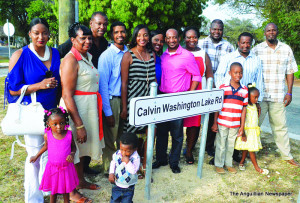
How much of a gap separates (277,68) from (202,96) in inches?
67.4

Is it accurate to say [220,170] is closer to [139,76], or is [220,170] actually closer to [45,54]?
[139,76]

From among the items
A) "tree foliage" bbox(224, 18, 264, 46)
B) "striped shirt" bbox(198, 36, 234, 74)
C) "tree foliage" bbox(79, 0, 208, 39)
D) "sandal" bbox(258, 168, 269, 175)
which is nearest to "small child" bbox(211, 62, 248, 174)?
"sandal" bbox(258, 168, 269, 175)

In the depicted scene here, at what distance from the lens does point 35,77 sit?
2.50 metres

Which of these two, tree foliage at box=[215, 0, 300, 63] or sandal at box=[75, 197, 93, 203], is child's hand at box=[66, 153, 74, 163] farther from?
tree foliage at box=[215, 0, 300, 63]

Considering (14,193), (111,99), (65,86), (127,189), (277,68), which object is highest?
(277,68)

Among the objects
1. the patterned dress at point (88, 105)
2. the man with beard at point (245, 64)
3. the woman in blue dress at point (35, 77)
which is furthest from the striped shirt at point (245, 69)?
the woman in blue dress at point (35, 77)

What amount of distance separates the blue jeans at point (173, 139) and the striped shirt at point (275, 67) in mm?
1657

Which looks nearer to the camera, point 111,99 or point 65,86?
point 65,86

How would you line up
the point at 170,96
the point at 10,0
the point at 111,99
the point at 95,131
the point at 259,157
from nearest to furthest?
the point at 170,96, the point at 95,131, the point at 111,99, the point at 259,157, the point at 10,0

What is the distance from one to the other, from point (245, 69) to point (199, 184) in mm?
1841

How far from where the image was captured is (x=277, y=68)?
155 inches

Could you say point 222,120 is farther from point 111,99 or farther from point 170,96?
point 111,99

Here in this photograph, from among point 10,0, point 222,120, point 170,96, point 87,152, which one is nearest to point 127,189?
point 87,152

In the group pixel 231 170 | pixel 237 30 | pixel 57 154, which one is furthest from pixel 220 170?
pixel 237 30
